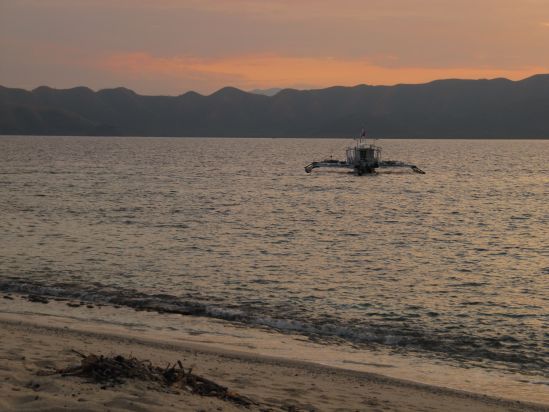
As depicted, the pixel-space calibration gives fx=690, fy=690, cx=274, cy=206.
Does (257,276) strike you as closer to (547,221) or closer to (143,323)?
(143,323)

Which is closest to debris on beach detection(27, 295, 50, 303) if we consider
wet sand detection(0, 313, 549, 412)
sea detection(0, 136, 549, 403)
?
sea detection(0, 136, 549, 403)

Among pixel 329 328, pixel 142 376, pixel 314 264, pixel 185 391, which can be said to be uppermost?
pixel 142 376

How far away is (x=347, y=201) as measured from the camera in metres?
68.0

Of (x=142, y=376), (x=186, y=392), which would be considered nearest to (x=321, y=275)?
(x=142, y=376)

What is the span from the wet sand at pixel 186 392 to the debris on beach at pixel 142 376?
0.69ft

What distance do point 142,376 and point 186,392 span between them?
0.82 meters

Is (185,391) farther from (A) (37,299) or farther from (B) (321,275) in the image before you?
(B) (321,275)

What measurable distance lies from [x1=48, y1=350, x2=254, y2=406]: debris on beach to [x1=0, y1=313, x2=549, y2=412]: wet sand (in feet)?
0.69

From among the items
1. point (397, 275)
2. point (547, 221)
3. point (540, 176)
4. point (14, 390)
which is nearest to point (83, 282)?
point (397, 275)

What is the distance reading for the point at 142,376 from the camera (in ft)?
36.7

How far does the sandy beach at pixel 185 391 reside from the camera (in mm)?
10203

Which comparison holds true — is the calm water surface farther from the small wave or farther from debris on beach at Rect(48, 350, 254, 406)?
debris on beach at Rect(48, 350, 254, 406)

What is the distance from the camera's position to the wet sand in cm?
1020

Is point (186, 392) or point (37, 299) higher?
point (186, 392)
